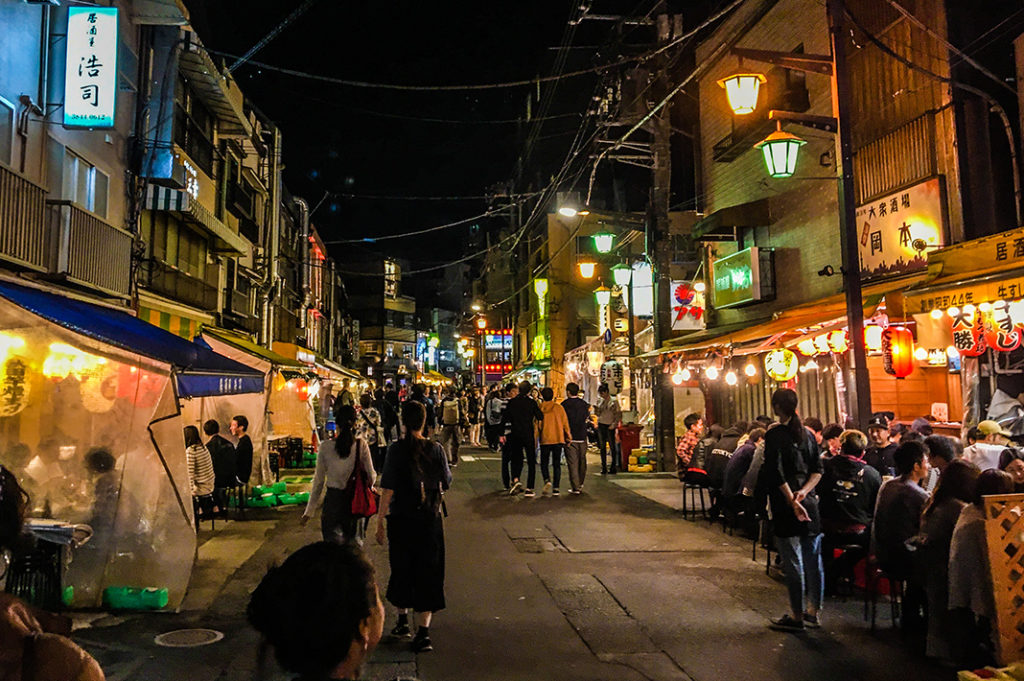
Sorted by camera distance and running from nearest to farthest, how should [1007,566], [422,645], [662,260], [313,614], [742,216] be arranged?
[313,614]
[1007,566]
[422,645]
[742,216]
[662,260]

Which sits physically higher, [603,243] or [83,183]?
[603,243]

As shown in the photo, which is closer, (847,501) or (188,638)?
(188,638)

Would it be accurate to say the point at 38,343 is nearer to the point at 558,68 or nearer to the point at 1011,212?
the point at 1011,212

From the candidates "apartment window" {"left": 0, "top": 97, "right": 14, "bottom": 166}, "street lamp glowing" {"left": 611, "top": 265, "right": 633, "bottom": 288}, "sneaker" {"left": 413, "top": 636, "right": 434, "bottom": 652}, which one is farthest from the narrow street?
"street lamp glowing" {"left": 611, "top": 265, "right": 633, "bottom": 288}

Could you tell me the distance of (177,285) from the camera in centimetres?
1847

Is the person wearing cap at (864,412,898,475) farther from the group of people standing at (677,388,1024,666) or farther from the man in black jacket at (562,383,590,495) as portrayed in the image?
the man in black jacket at (562,383,590,495)

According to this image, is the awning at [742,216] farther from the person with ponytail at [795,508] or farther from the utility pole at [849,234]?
the person with ponytail at [795,508]

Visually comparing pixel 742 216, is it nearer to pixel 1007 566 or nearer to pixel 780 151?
pixel 780 151

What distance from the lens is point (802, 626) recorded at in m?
6.36

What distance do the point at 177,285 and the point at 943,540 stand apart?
58.8 feet

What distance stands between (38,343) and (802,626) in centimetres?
842

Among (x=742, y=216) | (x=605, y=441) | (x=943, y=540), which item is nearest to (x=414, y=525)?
(x=943, y=540)

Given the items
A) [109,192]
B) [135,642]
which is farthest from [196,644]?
[109,192]

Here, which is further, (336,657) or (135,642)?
(135,642)
